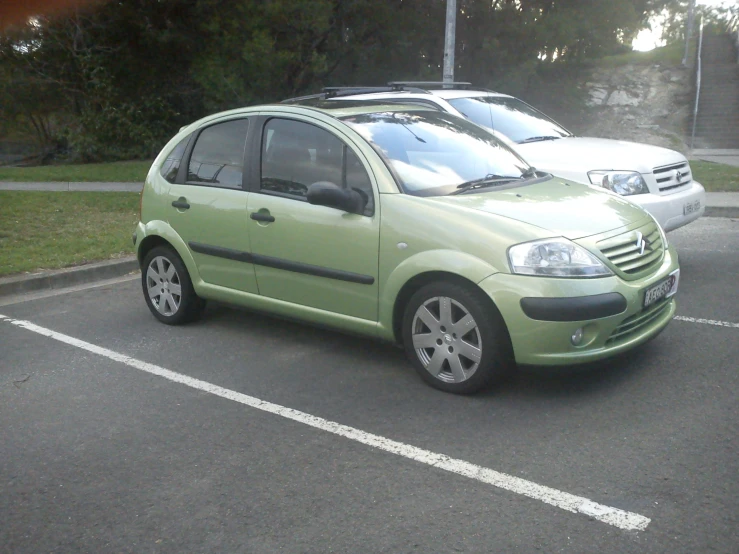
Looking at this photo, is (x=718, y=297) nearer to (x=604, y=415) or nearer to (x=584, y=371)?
(x=584, y=371)

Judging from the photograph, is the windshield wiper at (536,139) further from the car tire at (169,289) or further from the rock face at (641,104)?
the rock face at (641,104)

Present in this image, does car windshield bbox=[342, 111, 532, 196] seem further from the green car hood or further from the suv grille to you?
the suv grille

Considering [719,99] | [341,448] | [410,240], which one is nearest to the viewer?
[341,448]

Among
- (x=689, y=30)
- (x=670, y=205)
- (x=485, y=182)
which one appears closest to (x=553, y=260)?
(x=485, y=182)

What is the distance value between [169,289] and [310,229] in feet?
5.75

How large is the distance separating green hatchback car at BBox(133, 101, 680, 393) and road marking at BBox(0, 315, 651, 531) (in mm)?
766

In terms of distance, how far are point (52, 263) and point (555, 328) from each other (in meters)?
6.01

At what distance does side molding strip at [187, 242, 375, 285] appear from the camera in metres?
5.34

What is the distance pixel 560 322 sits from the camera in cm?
461

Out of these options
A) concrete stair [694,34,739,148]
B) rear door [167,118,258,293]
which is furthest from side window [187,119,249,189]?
concrete stair [694,34,739,148]

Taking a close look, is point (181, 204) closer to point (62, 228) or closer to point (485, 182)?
point (485, 182)

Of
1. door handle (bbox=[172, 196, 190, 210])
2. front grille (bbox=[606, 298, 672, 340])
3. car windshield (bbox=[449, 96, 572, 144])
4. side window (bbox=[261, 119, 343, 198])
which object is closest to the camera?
front grille (bbox=[606, 298, 672, 340])

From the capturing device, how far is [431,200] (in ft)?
16.9

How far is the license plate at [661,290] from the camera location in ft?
16.4
